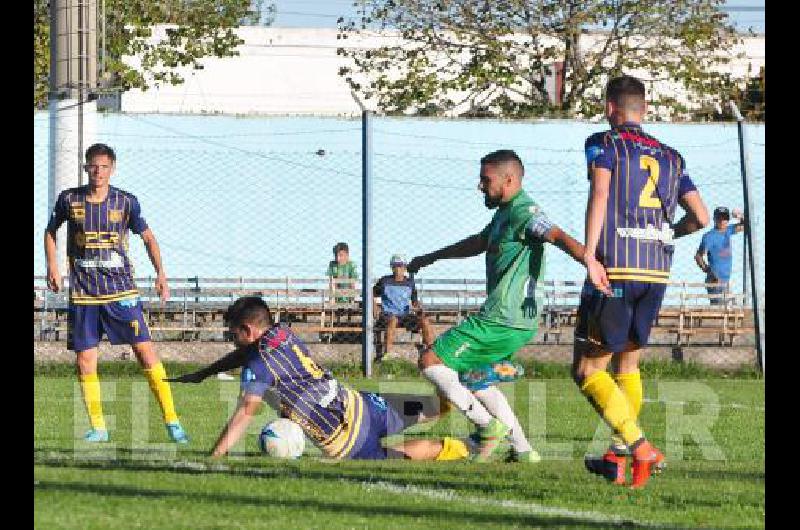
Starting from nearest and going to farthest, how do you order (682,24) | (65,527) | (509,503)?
1. (65,527)
2. (509,503)
3. (682,24)

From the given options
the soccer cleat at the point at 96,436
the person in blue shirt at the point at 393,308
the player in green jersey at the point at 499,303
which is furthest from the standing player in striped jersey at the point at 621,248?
the person in blue shirt at the point at 393,308

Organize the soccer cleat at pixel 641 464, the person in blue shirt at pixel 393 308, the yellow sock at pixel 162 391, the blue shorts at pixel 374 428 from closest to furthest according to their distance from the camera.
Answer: the soccer cleat at pixel 641 464
the blue shorts at pixel 374 428
the yellow sock at pixel 162 391
the person in blue shirt at pixel 393 308

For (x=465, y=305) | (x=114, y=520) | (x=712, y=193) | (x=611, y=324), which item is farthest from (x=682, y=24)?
(x=114, y=520)

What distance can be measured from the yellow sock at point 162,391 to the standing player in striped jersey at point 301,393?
1.29 metres

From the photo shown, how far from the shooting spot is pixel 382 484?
813cm

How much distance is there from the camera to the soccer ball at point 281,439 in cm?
948

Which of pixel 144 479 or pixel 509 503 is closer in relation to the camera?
pixel 509 503

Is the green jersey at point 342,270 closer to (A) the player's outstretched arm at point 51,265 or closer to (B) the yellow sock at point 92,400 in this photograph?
(A) the player's outstretched arm at point 51,265

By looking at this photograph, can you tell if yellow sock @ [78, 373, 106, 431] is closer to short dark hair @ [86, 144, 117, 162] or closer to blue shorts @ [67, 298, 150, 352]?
blue shorts @ [67, 298, 150, 352]

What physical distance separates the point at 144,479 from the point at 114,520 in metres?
1.50

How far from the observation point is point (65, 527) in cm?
623

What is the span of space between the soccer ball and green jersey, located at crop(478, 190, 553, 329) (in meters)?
1.24
